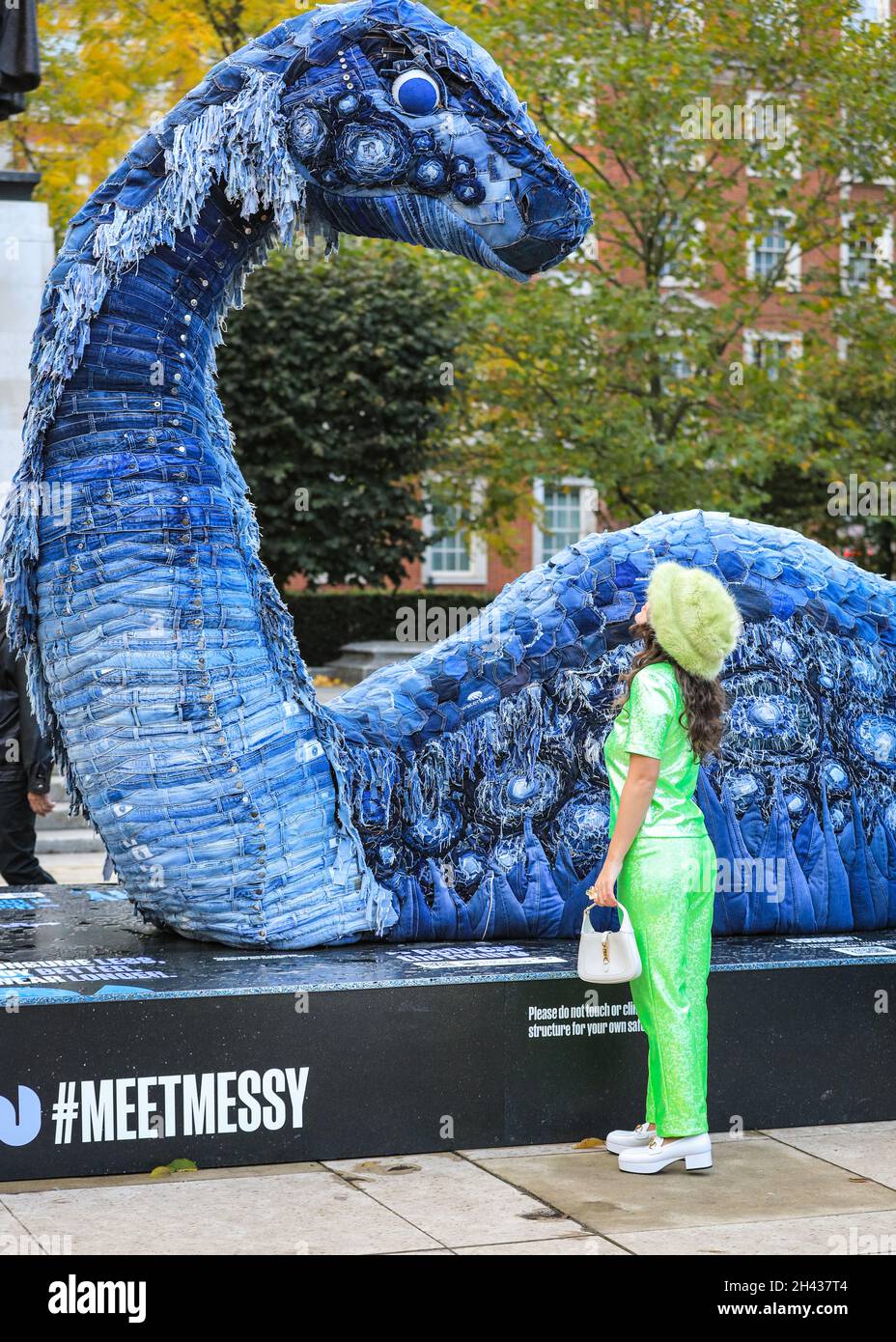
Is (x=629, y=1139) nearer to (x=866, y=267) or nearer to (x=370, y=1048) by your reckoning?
(x=370, y=1048)

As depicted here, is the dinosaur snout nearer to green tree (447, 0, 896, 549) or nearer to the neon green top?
the neon green top

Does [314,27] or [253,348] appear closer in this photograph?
[314,27]

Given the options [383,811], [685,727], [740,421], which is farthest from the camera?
[740,421]

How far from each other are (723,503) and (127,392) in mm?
12282

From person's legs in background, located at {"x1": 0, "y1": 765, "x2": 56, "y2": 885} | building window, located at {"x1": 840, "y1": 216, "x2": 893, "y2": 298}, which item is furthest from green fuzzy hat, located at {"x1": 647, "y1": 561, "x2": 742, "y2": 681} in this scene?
building window, located at {"x1": 840, "y1": 216, "x2": 893, "y2": 298}

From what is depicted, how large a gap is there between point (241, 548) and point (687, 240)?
12.8 meters

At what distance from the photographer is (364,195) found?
494 centimetres

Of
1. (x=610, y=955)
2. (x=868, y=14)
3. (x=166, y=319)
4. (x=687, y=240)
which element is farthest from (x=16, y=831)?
(x=868, y=14)

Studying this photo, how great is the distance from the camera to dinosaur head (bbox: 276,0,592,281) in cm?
485

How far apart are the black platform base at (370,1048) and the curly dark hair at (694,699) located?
78cm

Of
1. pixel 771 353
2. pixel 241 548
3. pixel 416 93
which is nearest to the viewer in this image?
pixel 416 93

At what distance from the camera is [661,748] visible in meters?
4.44

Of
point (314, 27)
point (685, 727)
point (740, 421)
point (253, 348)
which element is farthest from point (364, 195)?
point (253, 348)

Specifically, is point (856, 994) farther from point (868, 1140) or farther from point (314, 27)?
point (314, 27)
